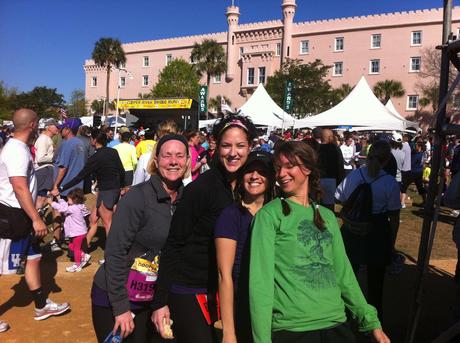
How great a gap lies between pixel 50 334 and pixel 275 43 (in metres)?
54.4

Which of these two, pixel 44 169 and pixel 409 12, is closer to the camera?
Answer: pixel 44 169

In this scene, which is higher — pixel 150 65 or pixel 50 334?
pixel 150 65

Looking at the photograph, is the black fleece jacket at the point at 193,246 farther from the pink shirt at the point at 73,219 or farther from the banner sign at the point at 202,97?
the banner sign at the point at 202,97

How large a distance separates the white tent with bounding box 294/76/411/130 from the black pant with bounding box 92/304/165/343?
12992 mm

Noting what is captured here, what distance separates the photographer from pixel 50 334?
4.07m

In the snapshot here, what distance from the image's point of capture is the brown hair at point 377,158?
4.07 metres

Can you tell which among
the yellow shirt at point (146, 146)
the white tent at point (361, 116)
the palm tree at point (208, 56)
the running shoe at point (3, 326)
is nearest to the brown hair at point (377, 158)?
the running shoe at point (3, 326)

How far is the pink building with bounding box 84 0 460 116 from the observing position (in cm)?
4691

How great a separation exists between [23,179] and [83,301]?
188cm

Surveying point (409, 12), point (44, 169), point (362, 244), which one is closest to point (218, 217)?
point (362, 244)

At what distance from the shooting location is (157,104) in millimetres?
36969

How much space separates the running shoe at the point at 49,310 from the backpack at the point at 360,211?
3122 millimetres

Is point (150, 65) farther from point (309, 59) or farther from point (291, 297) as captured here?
point (291, 297)

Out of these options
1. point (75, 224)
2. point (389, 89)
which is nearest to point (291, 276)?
point (75, 224)
